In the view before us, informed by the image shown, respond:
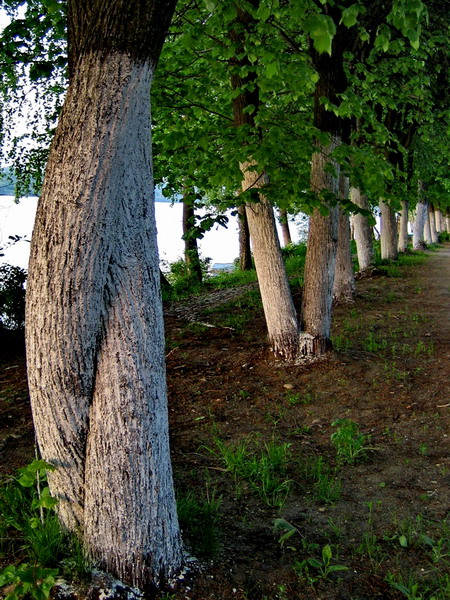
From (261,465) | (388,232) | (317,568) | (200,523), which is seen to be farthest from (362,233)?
(317,568)

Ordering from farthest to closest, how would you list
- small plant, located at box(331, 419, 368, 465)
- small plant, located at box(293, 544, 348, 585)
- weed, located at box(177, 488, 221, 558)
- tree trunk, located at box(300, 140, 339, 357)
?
tree trunk, located at box(300, 140, 339, 357)
small plant, located at box(331, 419, 368, 465)
weed, located at box(177, 488, 221, 558)
small plant, located at box(293, 544, 348, 585)

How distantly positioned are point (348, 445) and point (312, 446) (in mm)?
405

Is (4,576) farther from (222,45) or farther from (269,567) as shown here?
(222,45)

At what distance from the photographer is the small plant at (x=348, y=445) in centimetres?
511

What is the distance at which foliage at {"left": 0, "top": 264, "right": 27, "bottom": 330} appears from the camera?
8.61 meters

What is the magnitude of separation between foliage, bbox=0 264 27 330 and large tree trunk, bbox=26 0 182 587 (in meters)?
5.95

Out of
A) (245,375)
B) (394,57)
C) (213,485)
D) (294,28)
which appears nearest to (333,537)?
(213,485)

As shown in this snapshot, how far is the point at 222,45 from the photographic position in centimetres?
645

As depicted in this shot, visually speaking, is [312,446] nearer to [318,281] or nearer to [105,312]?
[318,281]

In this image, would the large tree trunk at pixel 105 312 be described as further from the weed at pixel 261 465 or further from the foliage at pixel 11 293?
the foliage at pixel 11 293

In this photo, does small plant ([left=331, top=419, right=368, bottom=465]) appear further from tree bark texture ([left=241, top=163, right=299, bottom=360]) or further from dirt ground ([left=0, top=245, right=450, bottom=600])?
tree bark texture ([left=241, top=163, right=299, bottom=360])

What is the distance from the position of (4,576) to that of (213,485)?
2.02 meters

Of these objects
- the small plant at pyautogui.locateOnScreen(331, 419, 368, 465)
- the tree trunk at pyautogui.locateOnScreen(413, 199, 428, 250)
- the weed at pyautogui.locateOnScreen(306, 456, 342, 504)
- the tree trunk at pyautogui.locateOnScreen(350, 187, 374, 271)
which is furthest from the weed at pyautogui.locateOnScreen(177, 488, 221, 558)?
the tree trunk at pyautogui.locateOnScreen(413, 199, 428, 250)

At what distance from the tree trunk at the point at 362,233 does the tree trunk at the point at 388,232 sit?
2423 mm
